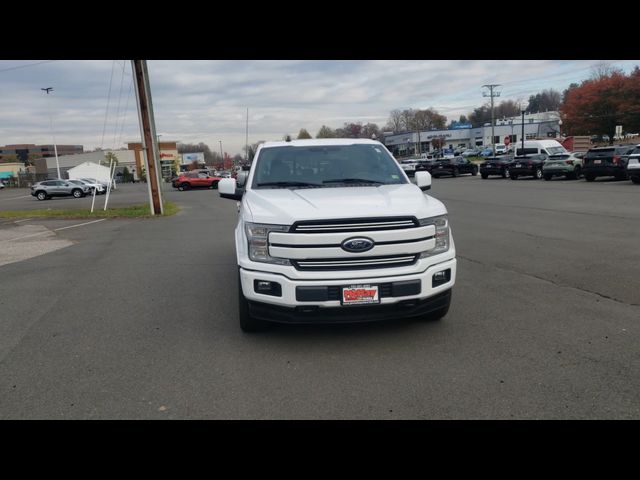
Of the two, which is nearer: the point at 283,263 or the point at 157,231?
the point at 283,263

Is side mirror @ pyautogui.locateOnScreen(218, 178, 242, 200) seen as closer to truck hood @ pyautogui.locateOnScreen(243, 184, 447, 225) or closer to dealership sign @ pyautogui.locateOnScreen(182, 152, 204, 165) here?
truck hood @ pyautogui.locateOnScreen(243, 184, 447, 225)

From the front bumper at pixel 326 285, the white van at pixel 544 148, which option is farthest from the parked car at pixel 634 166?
the front bumper at pixel 326 285

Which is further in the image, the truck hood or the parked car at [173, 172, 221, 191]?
the parked car at [173, 172, 221, 191]

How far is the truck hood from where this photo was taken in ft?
14.5

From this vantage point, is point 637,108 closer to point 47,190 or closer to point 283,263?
point 47,190

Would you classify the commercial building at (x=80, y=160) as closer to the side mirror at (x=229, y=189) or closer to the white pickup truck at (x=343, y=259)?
the side mirror at (x=229, y=189)

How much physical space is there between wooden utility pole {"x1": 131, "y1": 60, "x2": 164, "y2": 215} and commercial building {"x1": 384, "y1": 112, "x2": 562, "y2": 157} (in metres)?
84.7

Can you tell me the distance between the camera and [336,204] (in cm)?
462

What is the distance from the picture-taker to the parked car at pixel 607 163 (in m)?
24.0

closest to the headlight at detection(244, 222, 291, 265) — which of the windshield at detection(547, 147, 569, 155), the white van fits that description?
the white van

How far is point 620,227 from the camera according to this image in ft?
36.4

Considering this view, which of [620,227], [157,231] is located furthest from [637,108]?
[157,231]

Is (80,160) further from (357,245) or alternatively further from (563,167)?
(357,245)

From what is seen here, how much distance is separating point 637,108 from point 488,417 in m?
69.0
